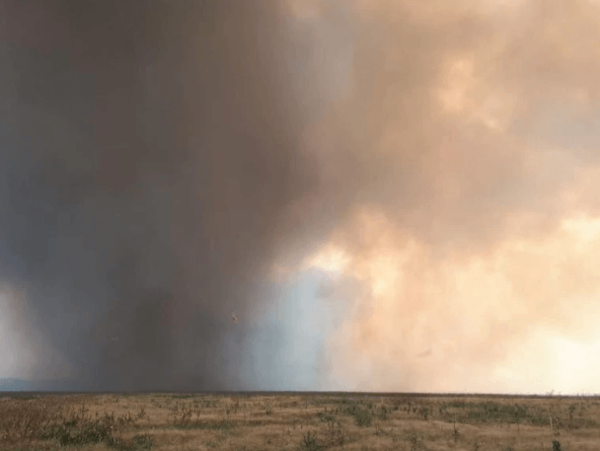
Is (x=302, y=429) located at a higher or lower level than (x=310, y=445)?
higher

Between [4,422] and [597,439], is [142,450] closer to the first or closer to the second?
[4,422]

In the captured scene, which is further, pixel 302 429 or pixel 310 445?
pixel 302 429

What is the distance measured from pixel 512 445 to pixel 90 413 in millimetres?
36308

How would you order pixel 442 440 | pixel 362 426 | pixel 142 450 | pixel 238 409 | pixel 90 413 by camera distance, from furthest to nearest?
1. pixel 238 409
2. pixel 90 413
3. pixel 362 426
4. pixel 442 440
5. pixel 142 450

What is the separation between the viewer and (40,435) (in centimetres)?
3509

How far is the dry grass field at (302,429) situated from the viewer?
3219 cm

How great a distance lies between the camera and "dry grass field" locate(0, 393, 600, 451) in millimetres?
32188

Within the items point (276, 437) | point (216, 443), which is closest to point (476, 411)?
point (276, 437)

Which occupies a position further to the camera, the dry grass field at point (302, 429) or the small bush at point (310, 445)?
the dry grass field at point (302, 429)

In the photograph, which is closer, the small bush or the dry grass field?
the small bush

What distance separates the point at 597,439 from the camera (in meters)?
33.4

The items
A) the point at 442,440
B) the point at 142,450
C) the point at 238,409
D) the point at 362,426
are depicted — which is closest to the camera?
the point at 142,450

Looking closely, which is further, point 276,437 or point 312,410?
point 312,410

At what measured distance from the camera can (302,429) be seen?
1475 inches
